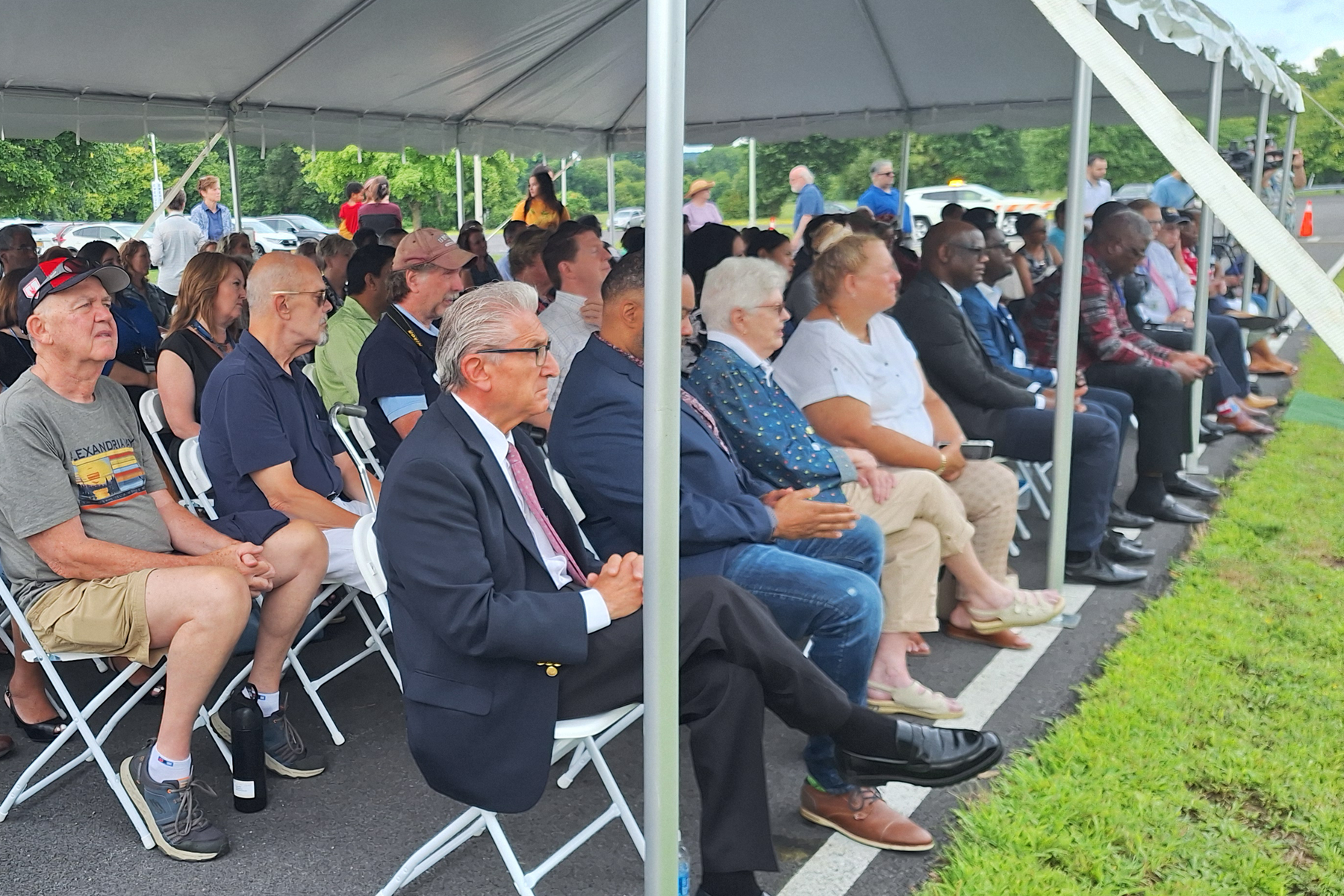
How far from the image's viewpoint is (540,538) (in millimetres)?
2641

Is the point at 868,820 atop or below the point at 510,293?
below

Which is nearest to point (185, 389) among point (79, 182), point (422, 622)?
point (422, 622)

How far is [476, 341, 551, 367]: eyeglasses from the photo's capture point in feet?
8.28

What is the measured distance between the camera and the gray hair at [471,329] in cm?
253

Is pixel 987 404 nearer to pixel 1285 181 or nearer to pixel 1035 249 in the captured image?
pixel 1035 249

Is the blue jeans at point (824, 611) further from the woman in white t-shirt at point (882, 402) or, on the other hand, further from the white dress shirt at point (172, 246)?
the white dress shirt at point (172, 246)

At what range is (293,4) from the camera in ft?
21.7

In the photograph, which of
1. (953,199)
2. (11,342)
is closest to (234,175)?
(11,342)

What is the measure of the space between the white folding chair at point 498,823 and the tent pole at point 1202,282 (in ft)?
15.6

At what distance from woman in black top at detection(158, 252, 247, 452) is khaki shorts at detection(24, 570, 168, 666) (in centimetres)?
111

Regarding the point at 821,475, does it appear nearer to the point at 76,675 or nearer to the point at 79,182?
the point at 76,675

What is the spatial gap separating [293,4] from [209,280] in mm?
3005

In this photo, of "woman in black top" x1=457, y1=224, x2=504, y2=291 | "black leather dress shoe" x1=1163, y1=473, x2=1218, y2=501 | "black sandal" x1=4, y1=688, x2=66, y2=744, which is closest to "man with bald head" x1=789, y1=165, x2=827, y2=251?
"woman in black top" x1=457, y1=224, x2=504, y2=291

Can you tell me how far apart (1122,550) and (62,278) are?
4.28 m
